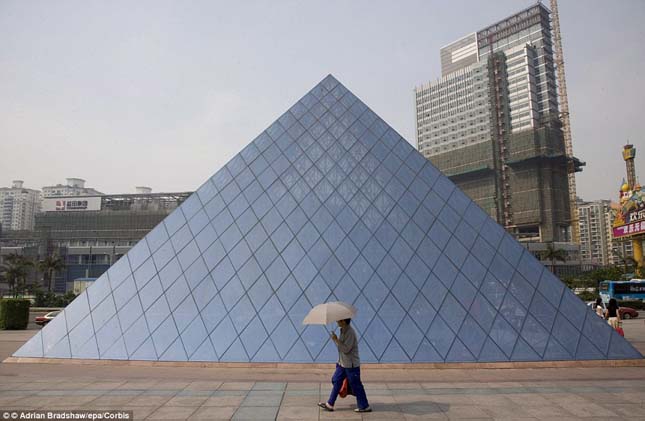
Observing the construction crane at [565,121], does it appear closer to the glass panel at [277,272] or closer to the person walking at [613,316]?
the person walking at [613,316]

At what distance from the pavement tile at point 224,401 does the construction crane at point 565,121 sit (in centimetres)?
13080

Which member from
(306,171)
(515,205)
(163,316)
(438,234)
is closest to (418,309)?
(438,234)

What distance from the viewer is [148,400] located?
328 inches

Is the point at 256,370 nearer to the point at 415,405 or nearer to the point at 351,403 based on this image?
the point at 351,403

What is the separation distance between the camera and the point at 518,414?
7.40 meters

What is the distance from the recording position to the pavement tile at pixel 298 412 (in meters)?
7.26

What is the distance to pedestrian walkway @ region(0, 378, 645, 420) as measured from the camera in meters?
7.43

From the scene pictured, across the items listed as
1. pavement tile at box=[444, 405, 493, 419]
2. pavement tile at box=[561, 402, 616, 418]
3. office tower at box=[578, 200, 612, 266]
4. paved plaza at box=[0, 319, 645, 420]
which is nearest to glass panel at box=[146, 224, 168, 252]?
paved plaza at box=[0, 319, 645, 420]

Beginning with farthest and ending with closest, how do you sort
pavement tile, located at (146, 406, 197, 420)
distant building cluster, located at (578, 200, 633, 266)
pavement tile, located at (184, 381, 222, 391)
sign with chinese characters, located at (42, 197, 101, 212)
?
distant building cluster, located at (578, 200, 633, 266), sign with chinese characters, located at (42, 197, 101, 212), pavement tile, located at (184, 381, 222, 391), pavement tile, located at (146, 406, 197, 420)

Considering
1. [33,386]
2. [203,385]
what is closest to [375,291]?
[203,385]

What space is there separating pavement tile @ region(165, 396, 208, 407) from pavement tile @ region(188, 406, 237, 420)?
0.37 meters

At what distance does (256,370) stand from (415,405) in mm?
5101

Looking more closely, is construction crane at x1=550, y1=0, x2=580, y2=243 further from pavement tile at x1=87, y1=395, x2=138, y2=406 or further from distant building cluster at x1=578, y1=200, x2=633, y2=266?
pavement tile at x1=87, y1=395, x2=138, y2=406

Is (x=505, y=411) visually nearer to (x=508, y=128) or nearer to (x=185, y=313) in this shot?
(x=185, y=313)
